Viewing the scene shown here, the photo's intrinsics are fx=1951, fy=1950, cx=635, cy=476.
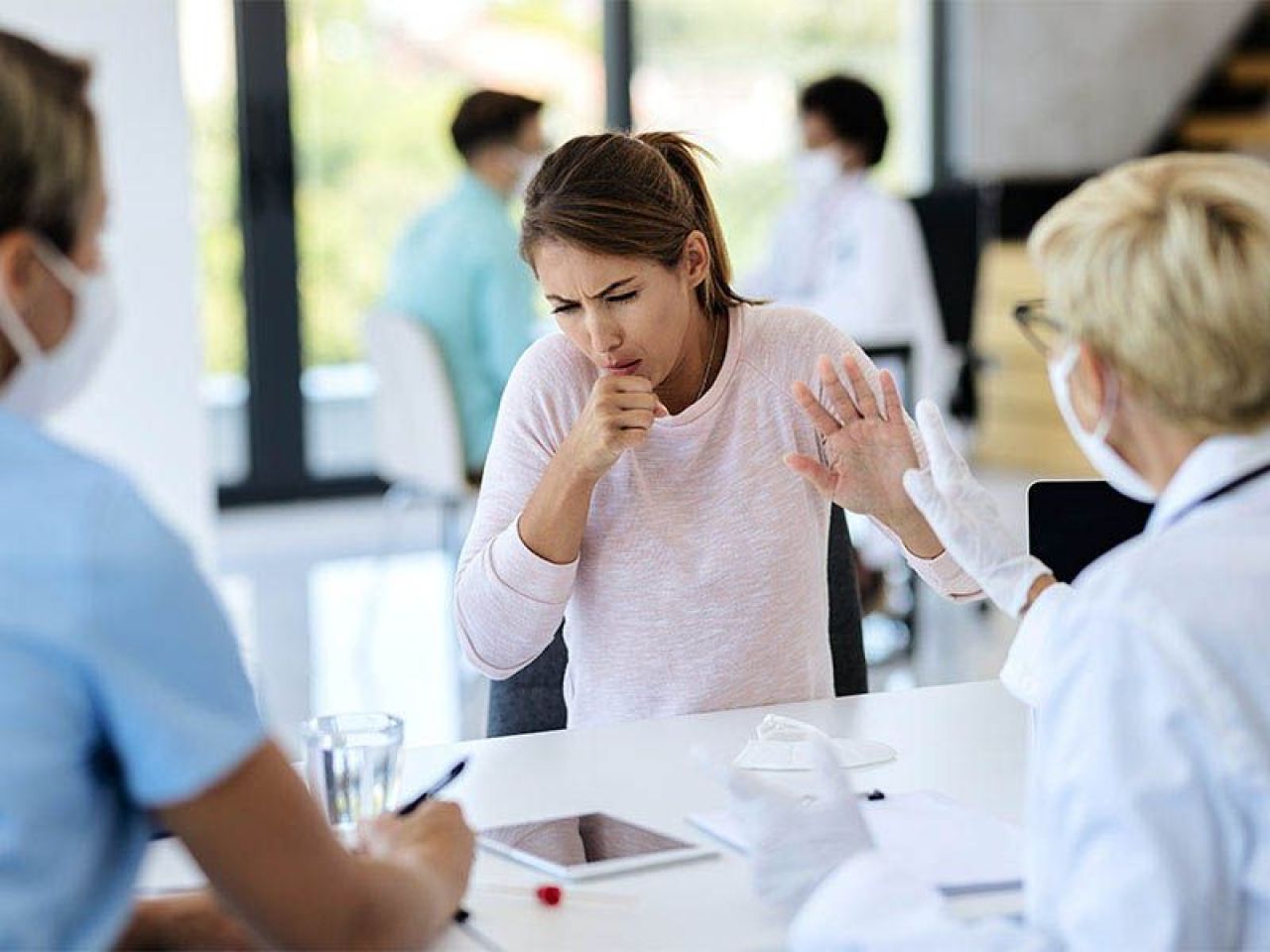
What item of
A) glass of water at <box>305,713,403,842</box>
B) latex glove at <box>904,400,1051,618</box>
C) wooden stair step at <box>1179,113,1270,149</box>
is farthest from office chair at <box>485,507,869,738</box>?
wooden stair step at <box>1179,113,1270,149</box>

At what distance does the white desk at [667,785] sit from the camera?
50.8 inches

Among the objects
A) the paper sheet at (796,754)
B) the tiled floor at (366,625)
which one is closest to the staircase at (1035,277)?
the tiled floor at (366,625)

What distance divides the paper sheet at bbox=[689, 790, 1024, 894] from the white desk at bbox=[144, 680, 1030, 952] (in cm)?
3

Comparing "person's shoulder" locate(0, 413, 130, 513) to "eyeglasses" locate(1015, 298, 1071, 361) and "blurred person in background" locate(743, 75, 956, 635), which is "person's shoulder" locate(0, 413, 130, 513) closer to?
"eyeglasses" locate(1015, 298, 1071, 361)

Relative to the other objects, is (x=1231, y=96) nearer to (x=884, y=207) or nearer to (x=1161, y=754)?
(x=884, y=207)

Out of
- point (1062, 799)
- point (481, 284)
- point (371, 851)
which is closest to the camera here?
point (1062, 799)

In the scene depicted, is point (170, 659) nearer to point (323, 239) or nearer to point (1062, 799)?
point (1062, 799)

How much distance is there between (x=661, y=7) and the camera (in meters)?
6.46

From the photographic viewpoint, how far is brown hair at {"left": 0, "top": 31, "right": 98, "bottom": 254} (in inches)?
39.9

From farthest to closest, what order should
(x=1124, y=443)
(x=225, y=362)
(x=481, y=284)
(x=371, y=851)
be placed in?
(x=225, y=362) → (x=481, y=284) → (x=371, y=851) → (x=1124, y=443)

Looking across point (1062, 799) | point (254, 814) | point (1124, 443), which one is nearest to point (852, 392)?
point (1124, 443)

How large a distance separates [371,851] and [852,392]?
0.74 m

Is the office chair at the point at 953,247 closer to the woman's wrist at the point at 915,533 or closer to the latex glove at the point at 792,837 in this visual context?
the woman's wrist at the point at 915,533

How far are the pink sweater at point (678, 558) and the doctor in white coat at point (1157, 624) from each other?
2.25 ft
